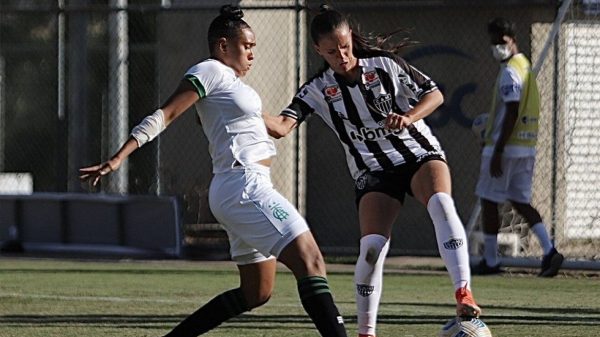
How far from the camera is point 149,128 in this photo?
21.8ft

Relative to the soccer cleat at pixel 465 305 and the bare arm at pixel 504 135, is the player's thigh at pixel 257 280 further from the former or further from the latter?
the bare arm at pixel 504 135

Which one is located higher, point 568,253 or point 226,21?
point 226,21

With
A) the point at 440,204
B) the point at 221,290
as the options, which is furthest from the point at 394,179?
the point at 221,290

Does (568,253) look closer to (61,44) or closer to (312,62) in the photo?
(312,62)

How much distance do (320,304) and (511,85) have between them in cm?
627

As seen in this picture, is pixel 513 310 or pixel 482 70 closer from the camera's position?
pixel 513 310

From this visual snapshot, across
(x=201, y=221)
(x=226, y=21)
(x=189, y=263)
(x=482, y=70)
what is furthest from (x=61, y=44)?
(x=226, y=21)

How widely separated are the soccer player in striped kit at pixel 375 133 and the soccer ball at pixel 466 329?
0.36 metres

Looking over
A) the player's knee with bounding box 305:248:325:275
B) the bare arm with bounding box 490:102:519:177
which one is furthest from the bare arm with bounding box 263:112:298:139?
the bare arm with bounding box 490:102:519:177

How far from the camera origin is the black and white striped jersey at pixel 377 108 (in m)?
7.70

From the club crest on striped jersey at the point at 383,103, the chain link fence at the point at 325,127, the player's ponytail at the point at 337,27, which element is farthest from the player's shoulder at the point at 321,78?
the chain link fence at the point at 325,127

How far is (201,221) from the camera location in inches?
646

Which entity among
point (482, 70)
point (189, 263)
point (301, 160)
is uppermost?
point (482, 70)

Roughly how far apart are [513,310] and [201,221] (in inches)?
266
